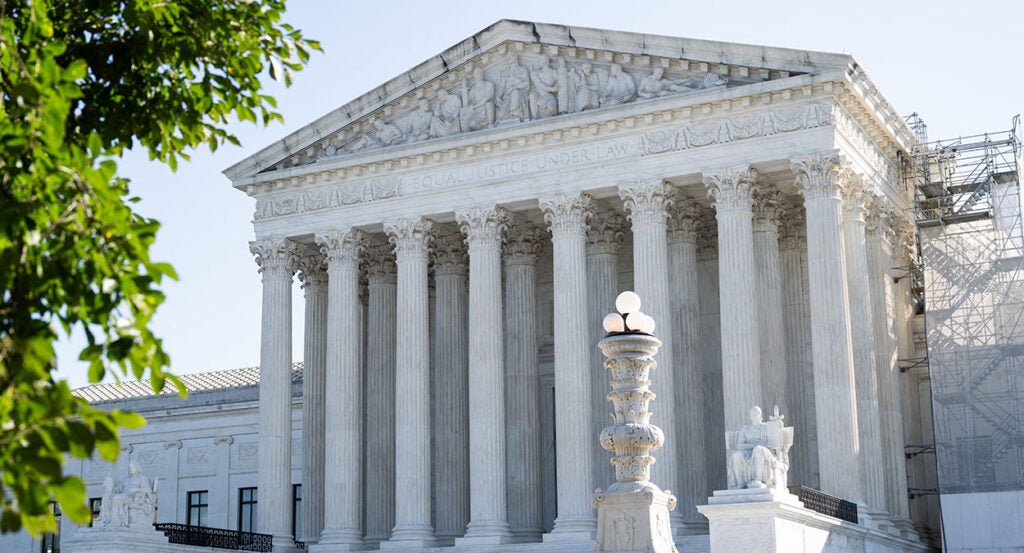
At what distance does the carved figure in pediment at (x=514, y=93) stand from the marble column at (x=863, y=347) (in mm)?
10721

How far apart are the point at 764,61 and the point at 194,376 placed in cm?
3942

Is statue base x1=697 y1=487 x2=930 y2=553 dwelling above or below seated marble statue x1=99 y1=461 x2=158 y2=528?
below

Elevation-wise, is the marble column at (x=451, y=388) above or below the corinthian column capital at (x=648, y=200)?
below

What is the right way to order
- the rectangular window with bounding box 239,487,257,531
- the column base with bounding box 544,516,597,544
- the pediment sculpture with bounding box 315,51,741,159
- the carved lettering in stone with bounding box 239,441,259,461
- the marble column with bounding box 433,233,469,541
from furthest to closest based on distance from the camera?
1. the carved lettering in stone with bounding box 239,441,259,461
2. the rectangular window with bounding box 239,487,257,531
3. the marble column with bounding box 433,233,469,541
4. the pediment sculpture with bounding box 315,51,741,159
5. the column base with bounding box 544,516,597,544

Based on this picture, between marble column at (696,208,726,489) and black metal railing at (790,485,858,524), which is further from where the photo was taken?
marble column at (696,208,726,489)

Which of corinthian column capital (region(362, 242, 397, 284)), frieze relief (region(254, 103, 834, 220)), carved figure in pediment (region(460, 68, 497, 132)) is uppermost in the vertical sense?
carved figure in pediment (region(460, 68, 497, 132))

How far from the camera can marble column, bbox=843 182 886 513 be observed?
4206 cm

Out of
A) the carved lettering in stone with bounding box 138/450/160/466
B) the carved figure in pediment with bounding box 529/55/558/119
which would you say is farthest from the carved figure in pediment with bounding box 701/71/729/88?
the carved lettering in stone with bounding box 138/450/160/466

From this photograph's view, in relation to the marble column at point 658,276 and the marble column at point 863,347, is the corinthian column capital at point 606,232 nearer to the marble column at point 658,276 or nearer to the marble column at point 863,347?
the marble column at point 658,276

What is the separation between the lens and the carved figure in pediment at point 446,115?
1891 inches

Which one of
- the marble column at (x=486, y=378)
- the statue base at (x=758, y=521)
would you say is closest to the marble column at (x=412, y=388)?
the marble column at (x=486, y=378)

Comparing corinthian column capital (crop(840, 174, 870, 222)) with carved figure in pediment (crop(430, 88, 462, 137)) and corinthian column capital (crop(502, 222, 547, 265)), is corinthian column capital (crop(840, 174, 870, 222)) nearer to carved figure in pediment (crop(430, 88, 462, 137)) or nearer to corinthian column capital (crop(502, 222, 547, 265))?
corinthian column capital (crop(502, 222, 547, 265))

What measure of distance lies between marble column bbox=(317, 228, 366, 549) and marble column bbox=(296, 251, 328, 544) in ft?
4.44

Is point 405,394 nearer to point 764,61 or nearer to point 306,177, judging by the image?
point 306,177
